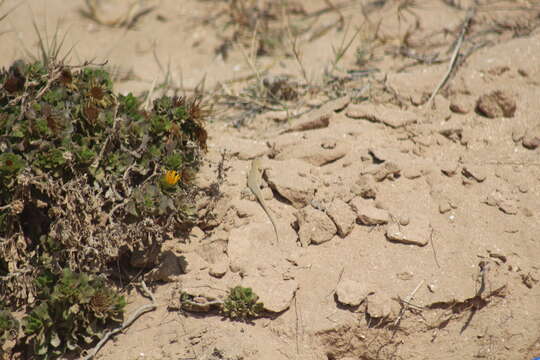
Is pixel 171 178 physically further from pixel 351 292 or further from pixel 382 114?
pixel 382 114

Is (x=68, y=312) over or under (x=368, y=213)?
under

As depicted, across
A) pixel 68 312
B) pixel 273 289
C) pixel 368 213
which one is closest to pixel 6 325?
pixel 68 312

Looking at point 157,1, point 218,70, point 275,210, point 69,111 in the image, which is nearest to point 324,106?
point 275,210

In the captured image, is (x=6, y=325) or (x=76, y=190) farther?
(x=76, y=190)

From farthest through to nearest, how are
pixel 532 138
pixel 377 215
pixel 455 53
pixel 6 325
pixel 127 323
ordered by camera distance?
1. pixel 455 53
2. pixel 532 138
3. pixel 377 215
4. pixel 127 323
5. pixel 6 325

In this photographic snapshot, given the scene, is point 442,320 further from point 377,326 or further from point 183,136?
point 183,136

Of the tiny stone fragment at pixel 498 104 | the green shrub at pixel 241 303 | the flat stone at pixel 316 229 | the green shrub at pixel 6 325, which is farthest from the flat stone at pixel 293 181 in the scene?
the green shrub at pixel 6 325
